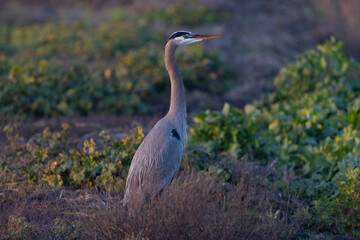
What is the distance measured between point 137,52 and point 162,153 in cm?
613

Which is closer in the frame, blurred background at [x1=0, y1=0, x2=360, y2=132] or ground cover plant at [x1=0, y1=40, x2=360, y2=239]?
ground cover plant at [x1=0, y1=40, x2=360, y2=239]

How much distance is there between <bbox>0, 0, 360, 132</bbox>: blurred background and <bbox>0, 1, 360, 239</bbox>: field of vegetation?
0.04 meters

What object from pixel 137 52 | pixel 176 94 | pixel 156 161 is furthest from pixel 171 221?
pixel 137 52

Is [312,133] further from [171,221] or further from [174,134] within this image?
[171,221]

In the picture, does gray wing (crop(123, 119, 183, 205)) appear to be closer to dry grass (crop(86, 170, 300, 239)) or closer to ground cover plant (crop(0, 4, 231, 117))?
dry grass (crop(86, 170, 300, 239))

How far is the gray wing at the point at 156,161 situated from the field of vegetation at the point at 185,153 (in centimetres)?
19

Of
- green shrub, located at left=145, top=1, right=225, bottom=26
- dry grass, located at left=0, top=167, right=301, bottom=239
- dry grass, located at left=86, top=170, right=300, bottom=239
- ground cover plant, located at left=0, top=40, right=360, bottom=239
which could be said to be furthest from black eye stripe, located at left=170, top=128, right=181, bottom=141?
green shrub, located at left=145, top=1, right=225, bottom=26

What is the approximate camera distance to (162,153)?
5129 millimetres

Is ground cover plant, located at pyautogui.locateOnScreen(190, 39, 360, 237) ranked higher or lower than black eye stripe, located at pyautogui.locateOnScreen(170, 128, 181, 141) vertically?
lower

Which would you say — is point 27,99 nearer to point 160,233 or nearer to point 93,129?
point 93,129

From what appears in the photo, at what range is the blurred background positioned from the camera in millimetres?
9062

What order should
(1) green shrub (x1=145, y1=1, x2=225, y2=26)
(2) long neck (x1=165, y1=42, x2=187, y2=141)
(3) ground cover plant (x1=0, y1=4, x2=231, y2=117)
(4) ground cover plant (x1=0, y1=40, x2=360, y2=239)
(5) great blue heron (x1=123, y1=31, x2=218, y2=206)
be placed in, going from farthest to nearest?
(1) green shrub (x1=145, y1=1, x2=225, y2=26), (3) ground cover plant (x1=0, y1=4, x2=231, y2=117), (2) long neck (x1=165, y1=42, x2=187, y2=141), (5) great blue heron (x1=123, y1=31, x2=218, y2=206), (4) ground cover plant (x1=0, y1=40, x2=360, y2=239)

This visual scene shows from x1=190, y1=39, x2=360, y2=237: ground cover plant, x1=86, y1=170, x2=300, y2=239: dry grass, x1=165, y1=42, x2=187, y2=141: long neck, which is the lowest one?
x1=190, y1=39, x2=360, y2=237: ground cover plant

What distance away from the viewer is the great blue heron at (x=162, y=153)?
16.4ft
